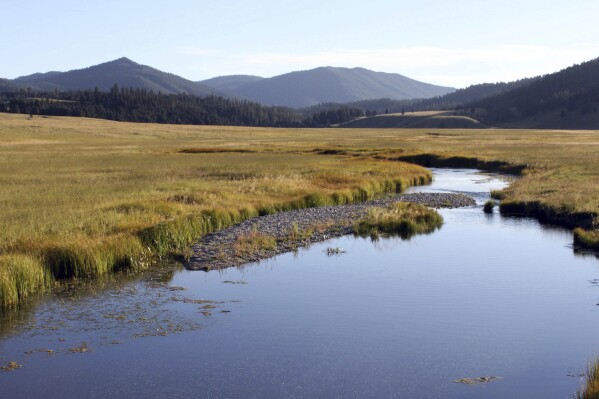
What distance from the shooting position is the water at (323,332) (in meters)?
12.1

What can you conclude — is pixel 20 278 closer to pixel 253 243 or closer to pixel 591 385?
pixel 253 243

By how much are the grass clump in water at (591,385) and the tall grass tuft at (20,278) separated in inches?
524

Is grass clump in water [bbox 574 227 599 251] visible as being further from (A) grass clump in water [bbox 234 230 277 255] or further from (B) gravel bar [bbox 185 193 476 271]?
(A) grass clump in water [bbox 234 230 277 255]

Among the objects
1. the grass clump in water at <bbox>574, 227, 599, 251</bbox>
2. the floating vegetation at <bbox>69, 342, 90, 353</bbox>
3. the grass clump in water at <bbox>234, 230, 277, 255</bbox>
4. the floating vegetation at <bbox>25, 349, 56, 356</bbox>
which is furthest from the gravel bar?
the grass clump in water at <bbox>574, 227, 599, 251</bbox>

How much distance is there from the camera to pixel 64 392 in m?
11.7

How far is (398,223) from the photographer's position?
29375 millimetres

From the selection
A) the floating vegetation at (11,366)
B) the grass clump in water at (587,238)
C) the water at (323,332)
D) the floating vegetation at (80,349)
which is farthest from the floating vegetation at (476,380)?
the grass clump in water at (587,238)

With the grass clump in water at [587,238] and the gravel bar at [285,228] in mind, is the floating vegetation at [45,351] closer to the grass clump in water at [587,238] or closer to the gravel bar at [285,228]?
the gravel bar at [285,228]

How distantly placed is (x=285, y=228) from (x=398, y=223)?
545cm

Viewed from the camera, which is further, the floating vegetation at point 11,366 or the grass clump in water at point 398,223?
the grass clump in water at point 398,223

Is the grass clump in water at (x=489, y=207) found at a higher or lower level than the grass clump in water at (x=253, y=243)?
lower

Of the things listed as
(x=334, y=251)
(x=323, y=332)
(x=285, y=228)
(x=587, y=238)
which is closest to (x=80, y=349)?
(x=323, y=332)

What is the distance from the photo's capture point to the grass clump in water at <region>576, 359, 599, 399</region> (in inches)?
417

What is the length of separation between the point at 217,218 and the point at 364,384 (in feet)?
56.3
